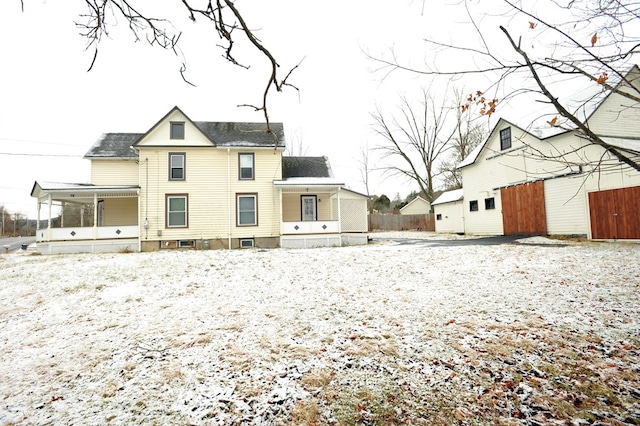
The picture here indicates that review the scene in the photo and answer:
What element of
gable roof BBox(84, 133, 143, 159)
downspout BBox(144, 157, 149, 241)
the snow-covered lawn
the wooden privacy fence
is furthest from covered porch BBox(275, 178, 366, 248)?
the wooden privacy fence

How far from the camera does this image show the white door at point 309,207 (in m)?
16.8

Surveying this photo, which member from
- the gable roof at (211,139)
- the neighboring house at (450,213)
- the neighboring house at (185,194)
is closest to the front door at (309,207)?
the neighboring house at (185,194)

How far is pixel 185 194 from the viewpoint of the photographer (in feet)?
48.7

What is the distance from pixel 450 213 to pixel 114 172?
21.9m

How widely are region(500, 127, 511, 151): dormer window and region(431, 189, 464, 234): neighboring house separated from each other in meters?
4.96

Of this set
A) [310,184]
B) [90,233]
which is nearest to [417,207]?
[310,184]

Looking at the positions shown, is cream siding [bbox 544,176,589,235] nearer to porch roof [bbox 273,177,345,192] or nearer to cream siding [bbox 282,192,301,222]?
porch roof [bbox 273,177,345,192]

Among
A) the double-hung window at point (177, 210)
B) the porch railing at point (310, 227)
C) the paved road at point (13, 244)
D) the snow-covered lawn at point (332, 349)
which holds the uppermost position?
the double-hung window at point (177, 210)

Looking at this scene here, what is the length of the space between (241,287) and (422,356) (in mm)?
4427

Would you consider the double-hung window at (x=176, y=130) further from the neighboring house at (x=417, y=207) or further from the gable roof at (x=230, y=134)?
the neighboring house at (x=417, y=207)

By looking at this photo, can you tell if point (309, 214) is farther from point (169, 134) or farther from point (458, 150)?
point (458, 150)

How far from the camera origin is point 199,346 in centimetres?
399

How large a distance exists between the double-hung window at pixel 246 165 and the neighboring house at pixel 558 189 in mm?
10622

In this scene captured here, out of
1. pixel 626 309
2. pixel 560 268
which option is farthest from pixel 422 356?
pixel 560 268
